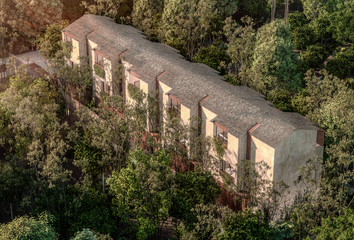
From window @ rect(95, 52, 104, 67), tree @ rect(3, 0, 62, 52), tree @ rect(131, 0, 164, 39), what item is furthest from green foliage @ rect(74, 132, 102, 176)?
tree @ rect(3, 0, 62, 52)

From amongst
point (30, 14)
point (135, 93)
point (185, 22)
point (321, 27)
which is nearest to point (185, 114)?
point (135, 93)

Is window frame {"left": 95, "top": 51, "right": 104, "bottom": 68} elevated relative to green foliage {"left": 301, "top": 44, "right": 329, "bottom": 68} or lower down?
elevated

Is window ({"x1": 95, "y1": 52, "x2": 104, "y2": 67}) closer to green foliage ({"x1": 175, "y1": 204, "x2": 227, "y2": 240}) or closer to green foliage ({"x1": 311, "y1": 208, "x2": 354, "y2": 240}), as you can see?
green foliage ({"x1": 175, "y1": 204, "x2": 227, "y2": 240})

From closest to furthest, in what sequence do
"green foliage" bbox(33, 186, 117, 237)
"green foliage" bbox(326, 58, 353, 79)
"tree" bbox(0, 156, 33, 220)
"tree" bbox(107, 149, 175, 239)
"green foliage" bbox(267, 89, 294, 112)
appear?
"tree" bbox(107, 149, 175, 239) → "green foliage" bbox(33, 186, 117, 237) → "tree" bbox(0, 156, 33, 220) → "green foliage" bbox(267, 89, 294, 112) → "green foliage" bbox(326, 58, 353, 79)

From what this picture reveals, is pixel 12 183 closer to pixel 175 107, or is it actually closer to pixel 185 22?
pixel 175 107

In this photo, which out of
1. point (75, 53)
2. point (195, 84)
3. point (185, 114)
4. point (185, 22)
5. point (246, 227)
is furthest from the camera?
point (185, 22)

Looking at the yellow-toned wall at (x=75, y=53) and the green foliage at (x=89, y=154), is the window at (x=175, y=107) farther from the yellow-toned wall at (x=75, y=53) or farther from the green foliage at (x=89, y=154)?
the yellow-toned wall at (x=75, y=53)

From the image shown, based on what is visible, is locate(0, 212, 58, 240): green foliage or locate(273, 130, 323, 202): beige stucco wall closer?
locate(0, 212, 58, 240): green foliage

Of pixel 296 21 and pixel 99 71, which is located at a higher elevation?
pixel 99 71
